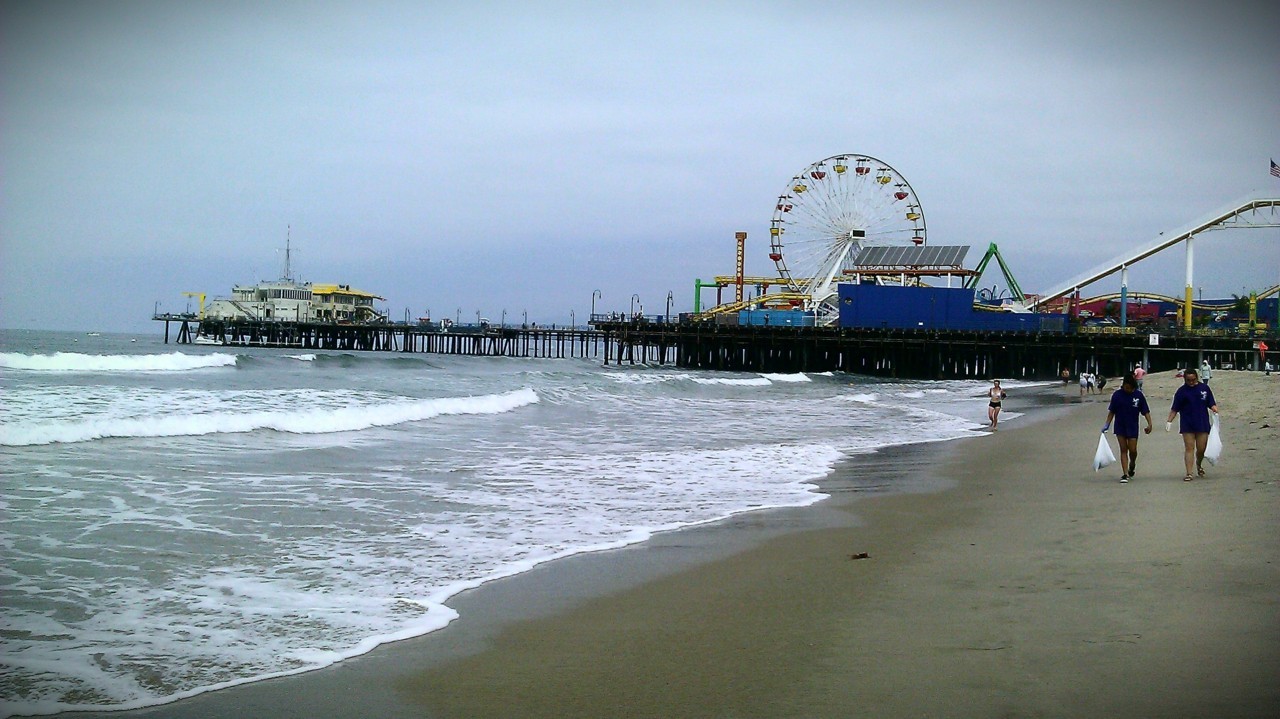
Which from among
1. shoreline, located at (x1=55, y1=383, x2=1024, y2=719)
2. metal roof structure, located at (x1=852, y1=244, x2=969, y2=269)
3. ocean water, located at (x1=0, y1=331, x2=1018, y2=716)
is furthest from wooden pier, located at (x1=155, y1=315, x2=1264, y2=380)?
shoreline, located at (x1=55, y1=383, x2=1024, y2=719)

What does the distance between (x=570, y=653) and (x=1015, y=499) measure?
6.80m

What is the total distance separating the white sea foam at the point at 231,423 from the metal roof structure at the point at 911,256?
162ft

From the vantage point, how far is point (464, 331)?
3529 inches

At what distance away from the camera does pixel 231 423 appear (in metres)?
16.7

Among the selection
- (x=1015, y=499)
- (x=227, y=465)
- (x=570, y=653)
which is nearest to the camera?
(x=570, y=653)

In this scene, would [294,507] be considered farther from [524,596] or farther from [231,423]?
[231,423]

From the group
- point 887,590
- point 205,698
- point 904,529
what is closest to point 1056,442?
point 904,529

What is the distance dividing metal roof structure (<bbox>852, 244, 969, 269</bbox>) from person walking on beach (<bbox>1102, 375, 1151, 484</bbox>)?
5816cm

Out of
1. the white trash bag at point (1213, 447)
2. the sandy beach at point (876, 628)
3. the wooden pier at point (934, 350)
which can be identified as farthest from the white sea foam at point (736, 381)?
the sandy beach at point (876, 628)

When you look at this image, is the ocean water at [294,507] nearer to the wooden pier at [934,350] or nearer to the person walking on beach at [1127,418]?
the person walking on beach at [1127,418]

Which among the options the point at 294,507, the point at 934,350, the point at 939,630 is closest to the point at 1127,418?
the point at 939,630

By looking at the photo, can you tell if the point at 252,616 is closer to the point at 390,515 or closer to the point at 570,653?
the point at 570,653

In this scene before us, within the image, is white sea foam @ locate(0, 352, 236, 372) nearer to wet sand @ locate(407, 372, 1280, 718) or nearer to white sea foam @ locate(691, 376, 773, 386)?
white sea foam @ locate(691, 376, 773, 386)

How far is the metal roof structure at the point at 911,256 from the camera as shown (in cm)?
6731
